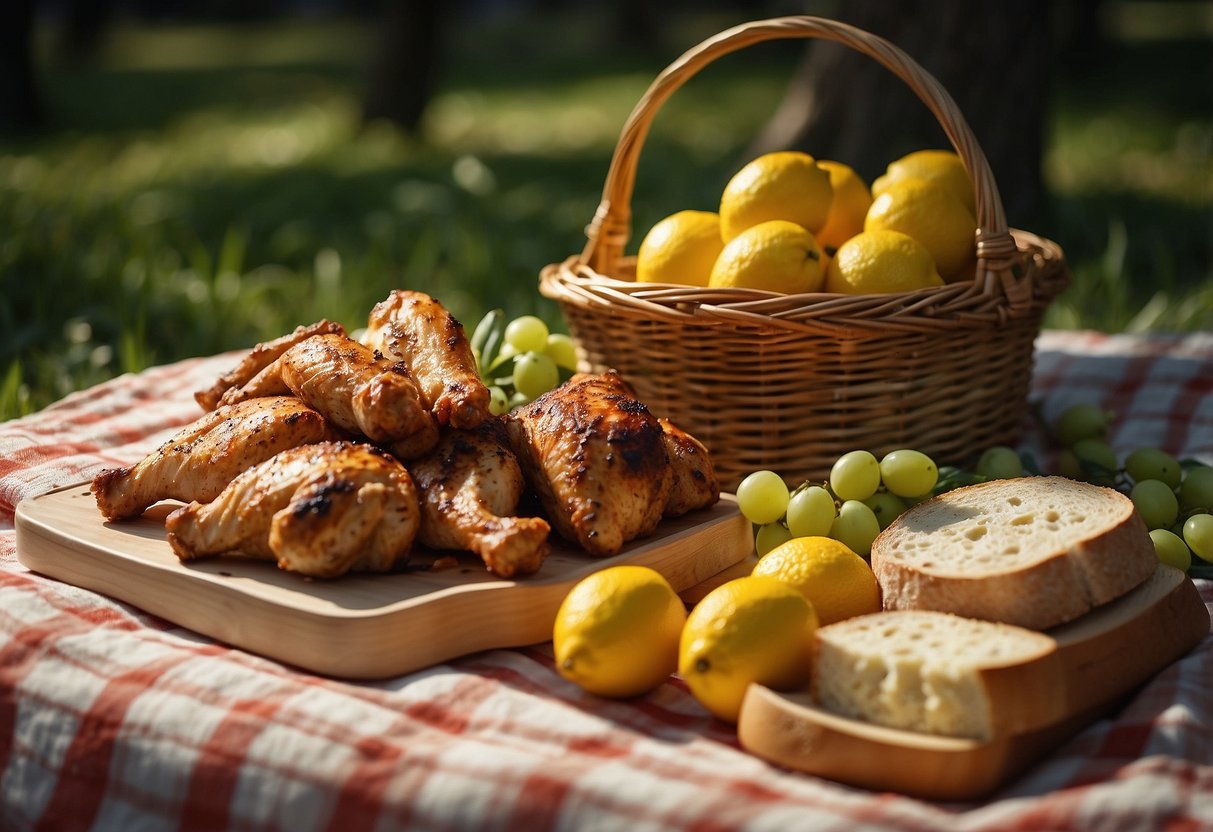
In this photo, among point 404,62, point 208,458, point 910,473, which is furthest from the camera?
point 404,62

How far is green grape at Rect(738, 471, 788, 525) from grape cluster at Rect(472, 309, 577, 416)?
0.78 m

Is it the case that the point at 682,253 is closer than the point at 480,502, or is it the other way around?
the point at 480,502

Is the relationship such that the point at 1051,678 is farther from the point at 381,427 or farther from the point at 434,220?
the point at 434,220

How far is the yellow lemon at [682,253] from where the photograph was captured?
3.25m

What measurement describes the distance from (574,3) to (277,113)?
1947cm

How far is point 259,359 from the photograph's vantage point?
9.40 ft

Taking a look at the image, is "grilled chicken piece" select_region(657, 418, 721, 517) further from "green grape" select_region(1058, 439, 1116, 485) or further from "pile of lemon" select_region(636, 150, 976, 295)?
"green grape" select_region(1058, 439, 1116, 485)

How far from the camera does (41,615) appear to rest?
2342mm

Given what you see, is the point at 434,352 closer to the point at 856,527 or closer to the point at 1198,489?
the point at 856,527

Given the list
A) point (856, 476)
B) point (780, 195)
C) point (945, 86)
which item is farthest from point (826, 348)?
point (945, 86)

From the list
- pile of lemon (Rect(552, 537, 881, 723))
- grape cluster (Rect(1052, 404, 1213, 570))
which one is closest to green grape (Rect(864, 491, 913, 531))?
grape cluster (Rect(1052, 404, 1213, 570))

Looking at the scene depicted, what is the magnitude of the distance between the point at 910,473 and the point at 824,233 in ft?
3.12

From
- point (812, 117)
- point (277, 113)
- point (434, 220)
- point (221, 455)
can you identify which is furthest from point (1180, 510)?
point (277, 113)

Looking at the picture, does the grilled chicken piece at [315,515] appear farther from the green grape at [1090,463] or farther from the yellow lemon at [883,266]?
the green grape at [1090,463]
